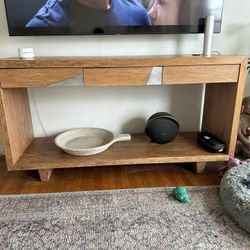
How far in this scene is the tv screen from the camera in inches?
45.9

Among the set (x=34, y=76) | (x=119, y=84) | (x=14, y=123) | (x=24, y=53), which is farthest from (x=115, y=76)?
(x=14, y=123)

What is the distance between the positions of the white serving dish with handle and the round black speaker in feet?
0.46

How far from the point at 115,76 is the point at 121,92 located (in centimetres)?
39

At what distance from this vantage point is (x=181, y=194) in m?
1.03

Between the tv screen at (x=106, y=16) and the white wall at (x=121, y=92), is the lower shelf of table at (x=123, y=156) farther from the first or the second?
the tv screen at (x=106, y=16)

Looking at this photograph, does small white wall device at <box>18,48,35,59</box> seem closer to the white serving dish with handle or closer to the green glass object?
the white serving dish with handle

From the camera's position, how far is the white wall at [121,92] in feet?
4.35

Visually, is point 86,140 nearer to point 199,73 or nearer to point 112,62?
point 112,62

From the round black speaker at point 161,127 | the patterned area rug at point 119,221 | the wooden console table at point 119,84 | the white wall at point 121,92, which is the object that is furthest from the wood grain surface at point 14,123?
the round black speaker at point 161,127

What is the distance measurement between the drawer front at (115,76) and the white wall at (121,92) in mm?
364

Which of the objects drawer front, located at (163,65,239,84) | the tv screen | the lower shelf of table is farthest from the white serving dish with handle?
the tv screen

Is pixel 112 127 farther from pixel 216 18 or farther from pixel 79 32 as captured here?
pixel 216 18

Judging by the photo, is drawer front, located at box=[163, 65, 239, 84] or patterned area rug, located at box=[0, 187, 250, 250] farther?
drawer front, located at box=[163, 65, 239, 84]

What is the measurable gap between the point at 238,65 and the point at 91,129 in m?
0.83
